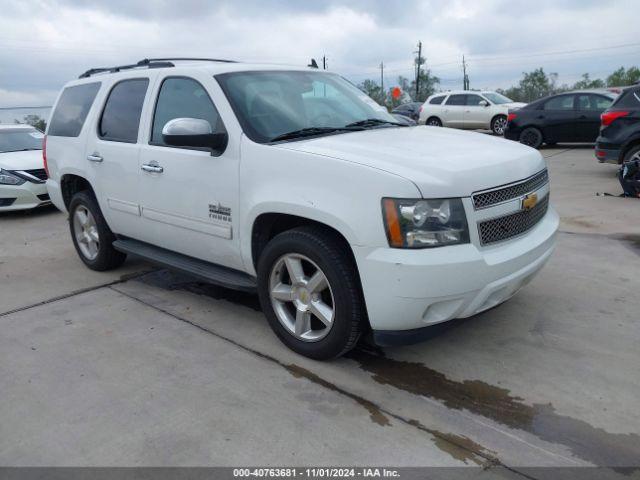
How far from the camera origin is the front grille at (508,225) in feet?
9.93

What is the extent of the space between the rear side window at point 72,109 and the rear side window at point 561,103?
12.1 metres

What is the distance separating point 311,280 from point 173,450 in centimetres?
119

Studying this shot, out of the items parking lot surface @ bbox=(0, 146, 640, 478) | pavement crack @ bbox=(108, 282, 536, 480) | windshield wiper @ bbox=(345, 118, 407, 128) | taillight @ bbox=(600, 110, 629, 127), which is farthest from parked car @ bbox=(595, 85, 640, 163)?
pavement crack @ bbox=(108, 282, 536, 480)

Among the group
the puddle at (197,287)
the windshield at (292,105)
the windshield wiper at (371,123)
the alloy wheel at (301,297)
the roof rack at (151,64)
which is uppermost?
the roof rack at (151,64)

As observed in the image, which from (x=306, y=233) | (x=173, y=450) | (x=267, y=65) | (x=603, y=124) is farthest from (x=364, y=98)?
(x=603, y=124)

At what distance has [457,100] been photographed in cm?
1927

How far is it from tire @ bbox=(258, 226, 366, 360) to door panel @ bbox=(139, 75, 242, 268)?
427mm

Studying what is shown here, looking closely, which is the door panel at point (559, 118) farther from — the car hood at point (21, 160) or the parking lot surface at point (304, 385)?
the car hood at point (21, 160)

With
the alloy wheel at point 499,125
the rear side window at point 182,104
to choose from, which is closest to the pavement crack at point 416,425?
the rear side window at point 182,104

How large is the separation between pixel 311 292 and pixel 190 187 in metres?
1.25

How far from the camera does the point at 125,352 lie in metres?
3.66

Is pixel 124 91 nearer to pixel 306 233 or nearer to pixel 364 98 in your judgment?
pixel 364 98

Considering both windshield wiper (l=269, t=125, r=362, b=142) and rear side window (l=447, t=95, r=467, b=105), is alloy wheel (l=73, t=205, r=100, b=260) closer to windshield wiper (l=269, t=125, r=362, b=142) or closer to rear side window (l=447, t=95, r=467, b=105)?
windshield wiper (l=269, t=125, r=362, b=142)

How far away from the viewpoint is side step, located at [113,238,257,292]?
12.5ft
